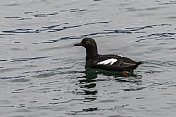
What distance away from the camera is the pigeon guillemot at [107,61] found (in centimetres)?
1644

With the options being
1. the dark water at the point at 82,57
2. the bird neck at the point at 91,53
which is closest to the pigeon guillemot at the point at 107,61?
the bird neck at the point at 91,53

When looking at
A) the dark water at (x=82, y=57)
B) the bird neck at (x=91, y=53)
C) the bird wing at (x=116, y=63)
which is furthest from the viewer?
the bird neck at (x=91, y=53)

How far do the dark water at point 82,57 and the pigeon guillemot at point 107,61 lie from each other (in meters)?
0.28

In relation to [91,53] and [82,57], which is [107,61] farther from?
[82,57]

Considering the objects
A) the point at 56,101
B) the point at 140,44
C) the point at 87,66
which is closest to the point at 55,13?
the point at 140,44

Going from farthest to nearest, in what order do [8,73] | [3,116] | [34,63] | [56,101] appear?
1. [34,63]
2. [8,73]
3. [56,101]
4. [3,116]

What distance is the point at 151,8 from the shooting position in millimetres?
25344

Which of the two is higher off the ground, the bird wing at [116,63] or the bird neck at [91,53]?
the bird neck at [91,53]

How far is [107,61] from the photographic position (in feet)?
55.2

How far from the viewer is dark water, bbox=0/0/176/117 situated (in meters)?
13.5

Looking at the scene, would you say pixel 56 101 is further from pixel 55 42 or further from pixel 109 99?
pixel 55 42

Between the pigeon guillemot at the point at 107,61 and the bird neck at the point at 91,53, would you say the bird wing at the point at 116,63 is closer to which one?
the pigeon guillemot at the point at 107,61

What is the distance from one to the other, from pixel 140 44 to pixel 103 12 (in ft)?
16.8

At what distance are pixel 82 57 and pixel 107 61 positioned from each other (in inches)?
106
